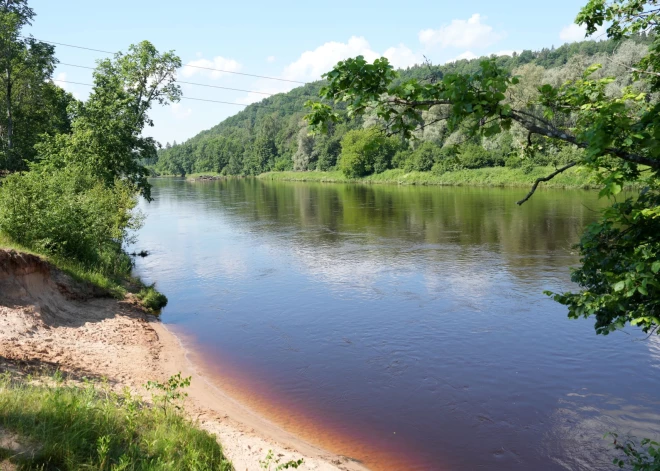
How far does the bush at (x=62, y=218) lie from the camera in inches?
688

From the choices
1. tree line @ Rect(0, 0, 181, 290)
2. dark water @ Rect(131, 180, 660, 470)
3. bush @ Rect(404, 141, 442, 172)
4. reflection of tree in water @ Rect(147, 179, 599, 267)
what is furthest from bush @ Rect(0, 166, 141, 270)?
bush @ Rect(404, 141, 442, 172)

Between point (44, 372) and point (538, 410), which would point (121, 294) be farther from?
point (538, 410)

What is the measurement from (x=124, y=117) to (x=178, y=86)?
633cm

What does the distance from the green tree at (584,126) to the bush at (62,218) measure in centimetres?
1525

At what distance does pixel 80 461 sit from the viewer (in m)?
6.30

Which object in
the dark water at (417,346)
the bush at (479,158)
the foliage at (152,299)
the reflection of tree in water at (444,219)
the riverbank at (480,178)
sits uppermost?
the bush at (479,158)

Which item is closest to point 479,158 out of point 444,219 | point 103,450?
point 444,219

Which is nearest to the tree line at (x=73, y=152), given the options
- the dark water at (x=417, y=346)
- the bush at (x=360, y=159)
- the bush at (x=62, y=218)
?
the bush at (x=62, y=218)

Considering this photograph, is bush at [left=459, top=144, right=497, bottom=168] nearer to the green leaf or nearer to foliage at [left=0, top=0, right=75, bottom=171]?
foliage at [left=0, top=0, right=75, bottom=171]

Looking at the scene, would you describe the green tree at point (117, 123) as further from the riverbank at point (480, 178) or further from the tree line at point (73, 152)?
the riverbank at point (480, 178)

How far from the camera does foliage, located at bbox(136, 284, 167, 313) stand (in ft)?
66.3

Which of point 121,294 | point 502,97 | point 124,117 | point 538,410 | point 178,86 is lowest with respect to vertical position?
point 538,410

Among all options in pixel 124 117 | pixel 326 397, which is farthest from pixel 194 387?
pixel 124 117

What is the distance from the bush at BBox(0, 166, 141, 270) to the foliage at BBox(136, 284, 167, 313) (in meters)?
2.11
